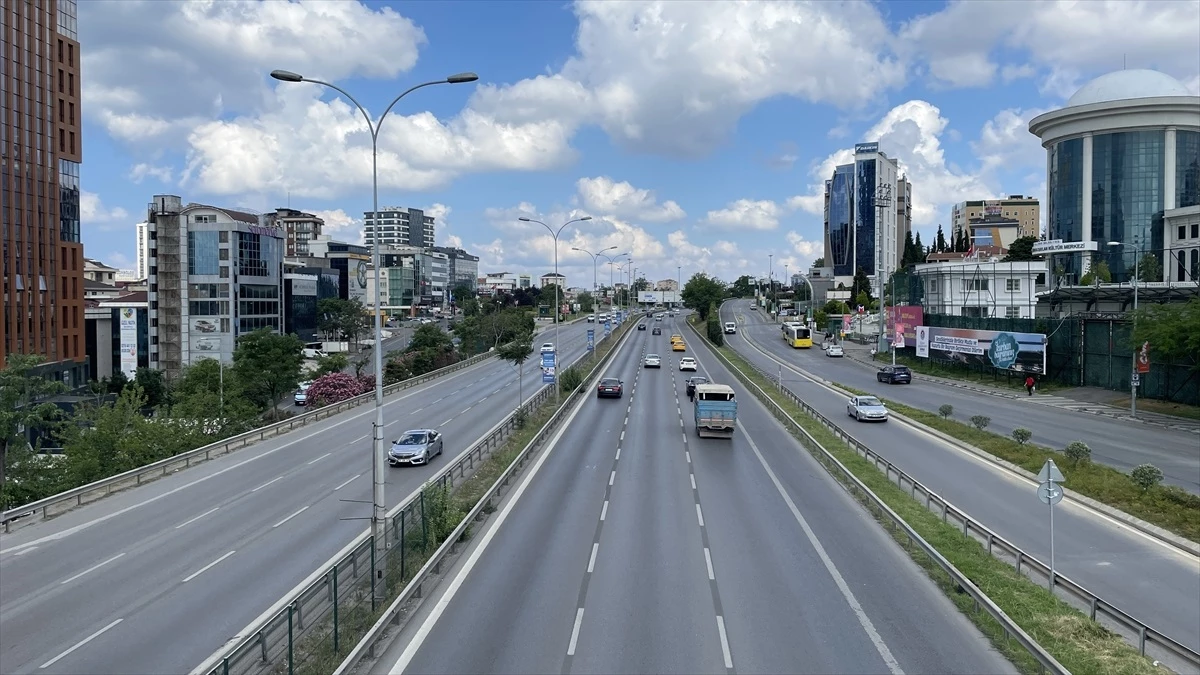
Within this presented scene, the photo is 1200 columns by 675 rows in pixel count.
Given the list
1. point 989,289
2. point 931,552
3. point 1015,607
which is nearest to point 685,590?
point 931,552

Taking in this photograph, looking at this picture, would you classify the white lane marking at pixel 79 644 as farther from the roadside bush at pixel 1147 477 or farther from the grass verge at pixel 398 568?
the roadside bush at pixel 1147 477

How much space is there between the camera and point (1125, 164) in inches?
3661

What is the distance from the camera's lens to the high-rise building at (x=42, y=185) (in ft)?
202

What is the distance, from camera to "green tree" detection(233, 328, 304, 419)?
54.1m

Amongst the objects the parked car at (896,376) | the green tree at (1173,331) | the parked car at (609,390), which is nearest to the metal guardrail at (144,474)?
the parked car at (609,390)

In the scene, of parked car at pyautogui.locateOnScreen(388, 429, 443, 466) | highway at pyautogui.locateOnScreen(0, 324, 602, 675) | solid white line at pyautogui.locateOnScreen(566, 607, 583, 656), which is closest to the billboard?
highway at pyautogui.locateOnScreen(0, 324, 602, 675)

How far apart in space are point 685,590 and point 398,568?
5240 mm

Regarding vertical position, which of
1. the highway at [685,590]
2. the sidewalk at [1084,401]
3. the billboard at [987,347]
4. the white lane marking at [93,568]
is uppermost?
the billboard at [987,347]

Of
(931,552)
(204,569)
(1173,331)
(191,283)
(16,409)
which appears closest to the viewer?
(931,552)

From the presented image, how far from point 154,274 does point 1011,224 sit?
170 metres

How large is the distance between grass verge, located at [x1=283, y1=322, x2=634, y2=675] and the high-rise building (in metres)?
52.7

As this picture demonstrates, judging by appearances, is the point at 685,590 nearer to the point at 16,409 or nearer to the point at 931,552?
the point at 931,552

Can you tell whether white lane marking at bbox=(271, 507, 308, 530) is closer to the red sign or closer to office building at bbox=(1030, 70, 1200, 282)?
the red sign

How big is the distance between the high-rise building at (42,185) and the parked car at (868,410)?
191 ft
